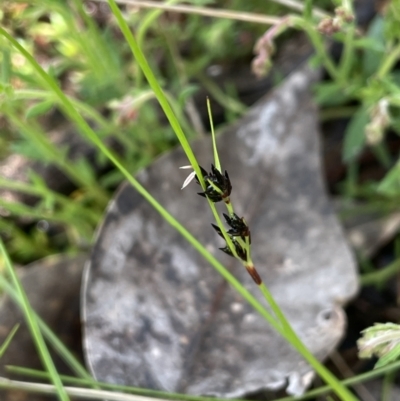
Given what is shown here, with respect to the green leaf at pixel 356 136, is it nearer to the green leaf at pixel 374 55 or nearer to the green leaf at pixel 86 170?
the green leaf at pixel 374 55

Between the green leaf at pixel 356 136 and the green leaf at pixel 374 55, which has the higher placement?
the green leaf at pixel 374 55

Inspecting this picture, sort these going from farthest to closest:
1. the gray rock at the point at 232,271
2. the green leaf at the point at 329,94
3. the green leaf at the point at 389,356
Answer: the green leaf at the point at 329,94 → the gray rock at the point at 232,271 → the green leaf at the point at 389,356

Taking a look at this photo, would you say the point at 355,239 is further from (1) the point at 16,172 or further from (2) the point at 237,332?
(1) the point at 16,172

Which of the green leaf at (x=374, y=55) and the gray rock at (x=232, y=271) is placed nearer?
the gray rock at (x=232, y=271)

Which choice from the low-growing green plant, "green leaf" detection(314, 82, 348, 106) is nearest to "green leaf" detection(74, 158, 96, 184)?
the low-growing green plant

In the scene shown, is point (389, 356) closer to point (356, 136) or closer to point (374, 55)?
point (356, 136)

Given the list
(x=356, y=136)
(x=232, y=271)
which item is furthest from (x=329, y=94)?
(x=232, y=271)

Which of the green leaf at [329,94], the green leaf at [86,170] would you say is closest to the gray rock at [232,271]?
the green leaf at [329,94]

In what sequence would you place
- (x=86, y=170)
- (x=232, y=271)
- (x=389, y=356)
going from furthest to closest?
(x=86, y=170) < (x=232, y=271) < (x=389, y=356)

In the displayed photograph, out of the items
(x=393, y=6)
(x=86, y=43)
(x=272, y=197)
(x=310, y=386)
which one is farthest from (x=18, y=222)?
(x=393, y=6)
